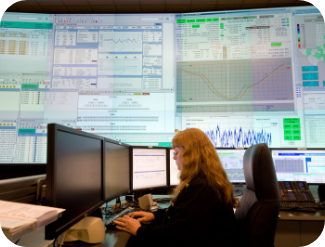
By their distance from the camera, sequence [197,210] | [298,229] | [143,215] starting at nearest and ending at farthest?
[197,210] → [143,215] → [298,229]

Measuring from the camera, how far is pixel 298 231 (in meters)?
1.42

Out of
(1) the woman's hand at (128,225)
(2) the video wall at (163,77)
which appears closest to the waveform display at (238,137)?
(2) the video wall at (163,77)

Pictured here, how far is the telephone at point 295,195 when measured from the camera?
61.6 inches

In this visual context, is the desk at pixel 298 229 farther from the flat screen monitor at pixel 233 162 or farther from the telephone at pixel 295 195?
the flat screen monitor at pixel 233 162

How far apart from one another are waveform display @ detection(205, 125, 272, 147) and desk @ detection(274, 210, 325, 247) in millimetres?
917

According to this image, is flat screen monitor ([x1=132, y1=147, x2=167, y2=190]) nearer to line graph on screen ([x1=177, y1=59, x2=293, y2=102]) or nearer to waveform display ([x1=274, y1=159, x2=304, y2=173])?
line graph on screen ([x1=177, y1=59, x2=293, y2=102])

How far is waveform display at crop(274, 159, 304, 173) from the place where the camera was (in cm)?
182

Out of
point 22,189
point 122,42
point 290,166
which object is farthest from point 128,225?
point 122,42

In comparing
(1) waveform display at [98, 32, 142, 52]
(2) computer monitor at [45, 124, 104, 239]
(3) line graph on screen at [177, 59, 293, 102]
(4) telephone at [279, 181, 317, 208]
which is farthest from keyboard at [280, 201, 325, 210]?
(1) waveform display at [98, 32, 142, 52]

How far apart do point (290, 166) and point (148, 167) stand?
1.25m

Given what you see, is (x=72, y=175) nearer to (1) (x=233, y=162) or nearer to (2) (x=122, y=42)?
(1) (x=233, y=162)

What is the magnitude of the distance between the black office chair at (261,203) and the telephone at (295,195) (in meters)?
0.82

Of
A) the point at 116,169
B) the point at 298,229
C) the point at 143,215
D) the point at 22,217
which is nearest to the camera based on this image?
the point at 22,217

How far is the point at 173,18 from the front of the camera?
247 centimetres
